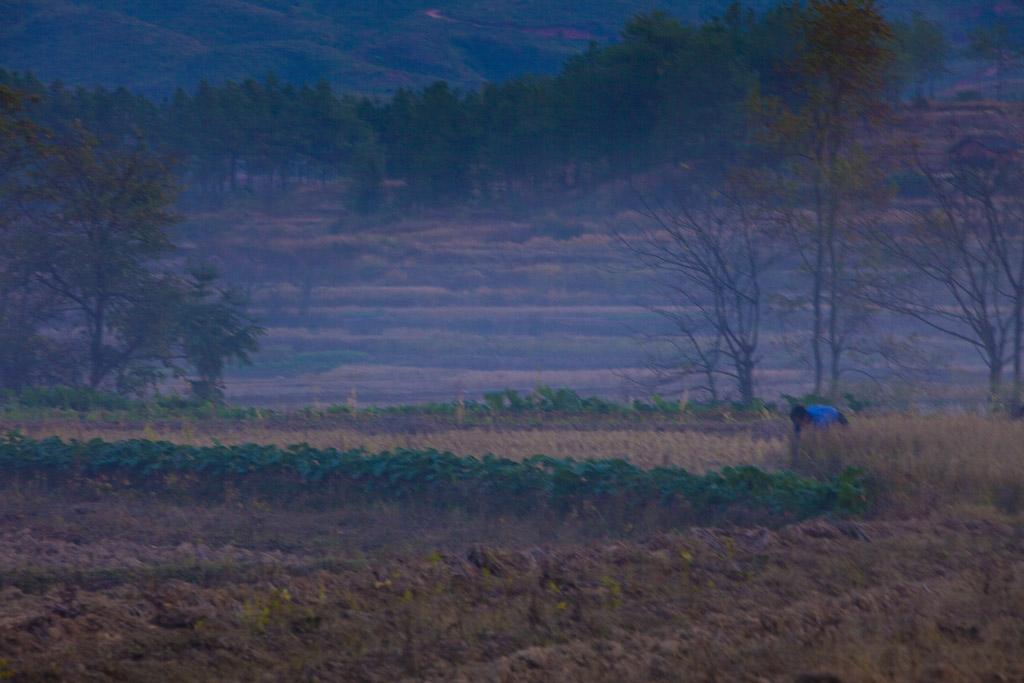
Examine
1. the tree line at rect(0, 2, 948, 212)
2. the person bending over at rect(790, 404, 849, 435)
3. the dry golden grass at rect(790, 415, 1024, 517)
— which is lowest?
the dry golden grass at rect(790, 415, 1024, 517)

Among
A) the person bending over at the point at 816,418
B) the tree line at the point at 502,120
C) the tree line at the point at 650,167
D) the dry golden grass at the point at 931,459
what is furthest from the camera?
the tree line at the point at 502,120

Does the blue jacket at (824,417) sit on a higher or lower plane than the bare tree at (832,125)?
lower

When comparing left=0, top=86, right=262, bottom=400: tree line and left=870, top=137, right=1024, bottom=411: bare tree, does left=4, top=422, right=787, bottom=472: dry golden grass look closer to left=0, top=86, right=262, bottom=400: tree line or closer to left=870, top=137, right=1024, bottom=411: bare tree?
left=870, top=137, right=1024, bottom=411: bare tree

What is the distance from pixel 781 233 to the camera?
26.2 metres

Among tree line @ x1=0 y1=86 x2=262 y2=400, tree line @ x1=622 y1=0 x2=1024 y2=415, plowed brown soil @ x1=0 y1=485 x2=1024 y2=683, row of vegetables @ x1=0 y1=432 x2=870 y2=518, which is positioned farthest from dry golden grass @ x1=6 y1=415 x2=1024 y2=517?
tree line @ x1=0 y1=86 x2=262 y2=400

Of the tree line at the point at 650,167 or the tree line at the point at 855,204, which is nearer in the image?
the tree line at the point at 855,204

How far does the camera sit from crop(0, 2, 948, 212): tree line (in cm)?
3697

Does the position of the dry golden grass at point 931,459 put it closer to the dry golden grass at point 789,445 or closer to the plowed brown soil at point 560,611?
the dry golden grass at point 789,445

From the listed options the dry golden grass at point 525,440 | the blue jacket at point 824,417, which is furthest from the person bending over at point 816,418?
the dry golden grass at point 525,440

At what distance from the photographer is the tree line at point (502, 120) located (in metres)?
37.0

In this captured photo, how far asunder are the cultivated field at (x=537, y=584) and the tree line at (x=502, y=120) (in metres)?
23.4

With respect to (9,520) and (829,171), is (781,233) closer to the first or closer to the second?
(829,171)

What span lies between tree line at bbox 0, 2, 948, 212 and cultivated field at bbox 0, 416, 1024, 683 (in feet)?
76.9

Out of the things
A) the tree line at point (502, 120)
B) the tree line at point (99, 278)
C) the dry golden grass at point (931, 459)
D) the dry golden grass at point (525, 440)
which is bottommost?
the dry golden grass at point (525, 440)
